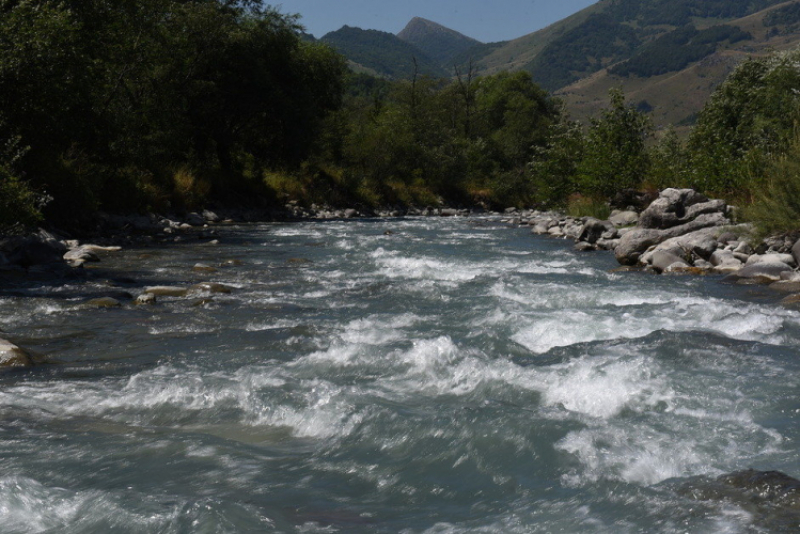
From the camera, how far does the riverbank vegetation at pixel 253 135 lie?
15.5m

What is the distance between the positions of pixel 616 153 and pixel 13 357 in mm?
23733

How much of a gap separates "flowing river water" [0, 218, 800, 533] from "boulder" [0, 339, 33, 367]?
0.63 ft

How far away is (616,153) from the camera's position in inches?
1059

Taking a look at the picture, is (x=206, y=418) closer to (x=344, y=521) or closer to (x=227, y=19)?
(x=344, y=521)

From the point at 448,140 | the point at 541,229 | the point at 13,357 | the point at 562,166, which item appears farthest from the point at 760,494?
the point at 448,140

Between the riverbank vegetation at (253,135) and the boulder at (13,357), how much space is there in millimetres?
6308

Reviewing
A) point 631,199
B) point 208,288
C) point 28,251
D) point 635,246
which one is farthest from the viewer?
point 631,199

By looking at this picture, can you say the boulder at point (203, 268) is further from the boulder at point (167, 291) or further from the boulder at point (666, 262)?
the boulder at point (666, 262)

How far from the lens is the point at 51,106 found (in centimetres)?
1609

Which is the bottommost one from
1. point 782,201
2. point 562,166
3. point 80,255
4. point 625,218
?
point 625,218

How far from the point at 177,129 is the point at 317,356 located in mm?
24026

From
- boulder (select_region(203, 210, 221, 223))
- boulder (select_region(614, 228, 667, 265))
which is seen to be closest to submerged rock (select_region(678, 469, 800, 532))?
boulder (select_region(614, 228, 667, 265))

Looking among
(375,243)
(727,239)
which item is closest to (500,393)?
(727,239)

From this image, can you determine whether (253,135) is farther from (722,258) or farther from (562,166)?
(722,258)
